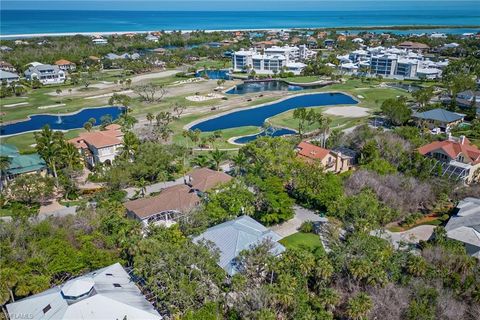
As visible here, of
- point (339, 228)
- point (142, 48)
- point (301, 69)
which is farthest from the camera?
point (142, 48)

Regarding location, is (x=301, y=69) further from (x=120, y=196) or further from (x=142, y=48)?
(x=120, y=196)

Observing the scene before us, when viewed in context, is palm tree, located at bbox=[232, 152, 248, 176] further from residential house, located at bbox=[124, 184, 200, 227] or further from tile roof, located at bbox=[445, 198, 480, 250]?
tile roof, located at bbox=[445, 198, 480, 250]

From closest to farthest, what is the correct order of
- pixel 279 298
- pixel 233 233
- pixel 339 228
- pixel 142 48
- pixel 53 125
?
pixel 279 298 → pixel 233 233 → pixel 339 228 → pixel 53 125 → pixel 142 48

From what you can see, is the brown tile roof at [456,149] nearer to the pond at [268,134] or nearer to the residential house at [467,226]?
the residential house at [467,226]

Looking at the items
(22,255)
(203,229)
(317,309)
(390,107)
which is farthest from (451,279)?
(390,107)

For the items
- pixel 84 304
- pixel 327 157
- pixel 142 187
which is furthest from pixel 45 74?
pixel 84 304
